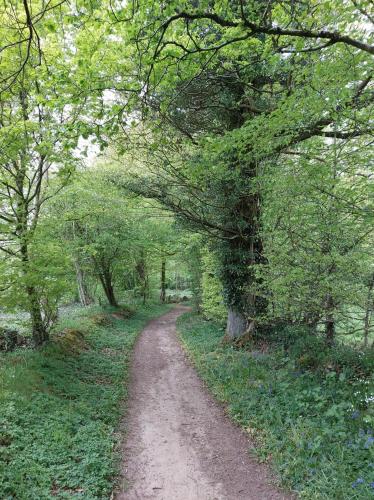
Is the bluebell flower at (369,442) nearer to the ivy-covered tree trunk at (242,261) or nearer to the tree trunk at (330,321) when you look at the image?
the tree trunk at (330,321)

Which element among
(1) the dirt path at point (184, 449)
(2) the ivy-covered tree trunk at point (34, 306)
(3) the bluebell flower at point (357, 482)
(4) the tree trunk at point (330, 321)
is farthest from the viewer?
(2) the ivy-covered tree trunk at point (34, 306)

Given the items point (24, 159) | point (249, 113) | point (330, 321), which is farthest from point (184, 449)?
point (249, 113)

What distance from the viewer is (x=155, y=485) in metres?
4.74

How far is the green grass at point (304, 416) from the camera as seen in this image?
4.27 metres

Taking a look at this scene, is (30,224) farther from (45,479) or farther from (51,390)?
(45,479)

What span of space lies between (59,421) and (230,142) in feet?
20.4

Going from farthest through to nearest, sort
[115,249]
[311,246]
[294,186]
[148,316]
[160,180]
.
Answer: [148,316]
[115,249]
[160,180]
[311,246]
[294,186]

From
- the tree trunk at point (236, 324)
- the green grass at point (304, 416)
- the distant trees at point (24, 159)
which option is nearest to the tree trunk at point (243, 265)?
the tree trunk at point (236, 324)

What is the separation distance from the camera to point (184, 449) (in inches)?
222

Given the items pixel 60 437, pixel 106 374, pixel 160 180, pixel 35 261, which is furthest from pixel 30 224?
pixel 60 437

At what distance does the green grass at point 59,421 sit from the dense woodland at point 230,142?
1369 mm

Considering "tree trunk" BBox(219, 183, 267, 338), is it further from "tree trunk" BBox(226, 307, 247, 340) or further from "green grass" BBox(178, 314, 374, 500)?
"green grass" BBox(178, 314, 374, 500)

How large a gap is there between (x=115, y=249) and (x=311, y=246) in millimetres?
12544

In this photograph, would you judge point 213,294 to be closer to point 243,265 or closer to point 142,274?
point 243,265
